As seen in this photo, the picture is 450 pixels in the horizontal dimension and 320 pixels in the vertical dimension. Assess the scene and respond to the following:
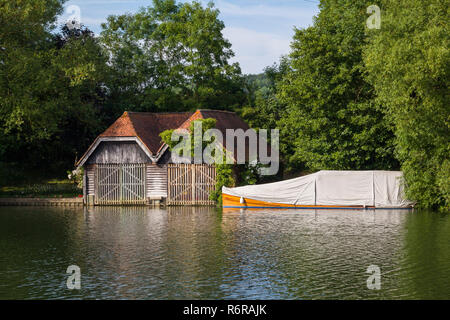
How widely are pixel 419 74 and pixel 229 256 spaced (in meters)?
16.3

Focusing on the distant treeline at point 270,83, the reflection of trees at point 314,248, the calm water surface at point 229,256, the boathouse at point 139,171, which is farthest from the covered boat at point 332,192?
the boathouse at point 139,171

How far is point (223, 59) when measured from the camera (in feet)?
214

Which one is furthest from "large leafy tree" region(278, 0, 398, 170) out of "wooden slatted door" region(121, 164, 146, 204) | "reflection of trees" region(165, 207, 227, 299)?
"wooden slatted door" region(121, 164, 146, 204)

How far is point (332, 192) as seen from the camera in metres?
40.2

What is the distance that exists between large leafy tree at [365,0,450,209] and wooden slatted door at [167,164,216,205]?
14.7 metres

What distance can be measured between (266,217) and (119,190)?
16163 mm

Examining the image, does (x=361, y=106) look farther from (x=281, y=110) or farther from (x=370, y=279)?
(x=370, y=279)

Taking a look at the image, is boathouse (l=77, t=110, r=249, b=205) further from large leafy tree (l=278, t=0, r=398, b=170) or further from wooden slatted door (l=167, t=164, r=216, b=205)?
large leafy tree (l=278, t=0, r=398, b=170)

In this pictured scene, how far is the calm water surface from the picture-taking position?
17.3 meters

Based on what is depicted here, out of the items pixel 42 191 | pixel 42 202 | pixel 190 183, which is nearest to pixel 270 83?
pixel 190 183

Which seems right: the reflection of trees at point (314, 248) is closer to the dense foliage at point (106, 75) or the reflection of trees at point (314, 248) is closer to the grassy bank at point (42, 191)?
the grassy bank at point (42, 191)

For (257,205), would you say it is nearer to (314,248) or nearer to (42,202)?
(314,248)

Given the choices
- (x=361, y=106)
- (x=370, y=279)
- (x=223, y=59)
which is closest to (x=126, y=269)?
(x=370, y=279)
